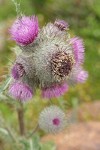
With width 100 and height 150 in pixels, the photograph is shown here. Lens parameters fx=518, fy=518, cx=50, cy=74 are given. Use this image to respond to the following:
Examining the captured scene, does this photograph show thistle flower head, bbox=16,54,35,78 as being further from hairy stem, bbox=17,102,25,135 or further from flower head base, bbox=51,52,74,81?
hairy stem, bbox=17,102,25,135

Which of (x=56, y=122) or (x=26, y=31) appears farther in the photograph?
(x=56, y=122)

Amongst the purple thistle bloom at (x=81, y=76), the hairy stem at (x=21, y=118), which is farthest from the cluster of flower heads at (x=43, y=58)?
the hairy stem at (x=21, y=118)

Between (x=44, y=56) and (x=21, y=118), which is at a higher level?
(x=44, y=56)

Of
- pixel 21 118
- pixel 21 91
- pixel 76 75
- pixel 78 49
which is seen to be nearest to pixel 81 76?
pixel 76 75

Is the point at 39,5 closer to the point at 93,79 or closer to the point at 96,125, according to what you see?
the point at 93,79

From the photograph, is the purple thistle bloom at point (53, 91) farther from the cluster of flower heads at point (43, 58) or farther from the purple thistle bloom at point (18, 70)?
the purple thistle bloom at point (18, 70)

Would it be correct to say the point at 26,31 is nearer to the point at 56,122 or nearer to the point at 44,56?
the point at 44,56

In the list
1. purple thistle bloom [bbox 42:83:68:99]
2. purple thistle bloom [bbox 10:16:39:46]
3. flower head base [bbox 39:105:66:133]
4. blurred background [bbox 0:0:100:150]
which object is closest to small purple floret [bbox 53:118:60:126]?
flower head base [bbox 39:105:66:133]

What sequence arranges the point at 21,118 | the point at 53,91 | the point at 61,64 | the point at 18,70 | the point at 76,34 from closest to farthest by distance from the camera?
the point at 61,64 < the point at 18,70 < the point at 53,91 < the point at 21,118 < the point at 76,34

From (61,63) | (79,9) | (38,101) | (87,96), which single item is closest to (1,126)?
(61,63)
